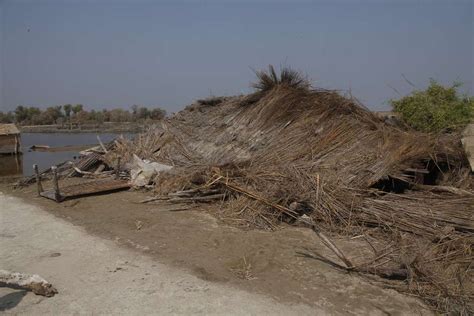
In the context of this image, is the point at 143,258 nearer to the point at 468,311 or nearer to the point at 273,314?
the point at 273,314

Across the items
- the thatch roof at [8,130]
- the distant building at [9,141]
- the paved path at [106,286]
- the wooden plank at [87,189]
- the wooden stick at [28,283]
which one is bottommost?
the paved path at [106,286]

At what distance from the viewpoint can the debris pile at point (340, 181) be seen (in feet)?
18.3

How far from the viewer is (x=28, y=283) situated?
4.92 meters

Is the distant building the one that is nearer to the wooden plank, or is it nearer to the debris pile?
the wooden plank

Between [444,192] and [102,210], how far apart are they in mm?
7634

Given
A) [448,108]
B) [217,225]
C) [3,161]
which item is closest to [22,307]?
[217,225]

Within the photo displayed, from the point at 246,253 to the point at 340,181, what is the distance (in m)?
2.75

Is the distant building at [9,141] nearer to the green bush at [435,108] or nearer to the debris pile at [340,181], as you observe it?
the debris pile at [340,181]

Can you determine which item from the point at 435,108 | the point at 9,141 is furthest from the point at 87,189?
the point at 9,141

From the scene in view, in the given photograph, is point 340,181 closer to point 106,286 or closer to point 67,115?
point 106,286

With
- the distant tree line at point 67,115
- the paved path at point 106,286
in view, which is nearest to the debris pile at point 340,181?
the paved path at point 106,286

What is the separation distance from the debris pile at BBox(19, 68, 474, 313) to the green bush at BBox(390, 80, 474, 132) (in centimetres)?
375

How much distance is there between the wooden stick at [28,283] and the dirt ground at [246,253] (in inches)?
67.8

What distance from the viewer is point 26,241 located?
720cm
